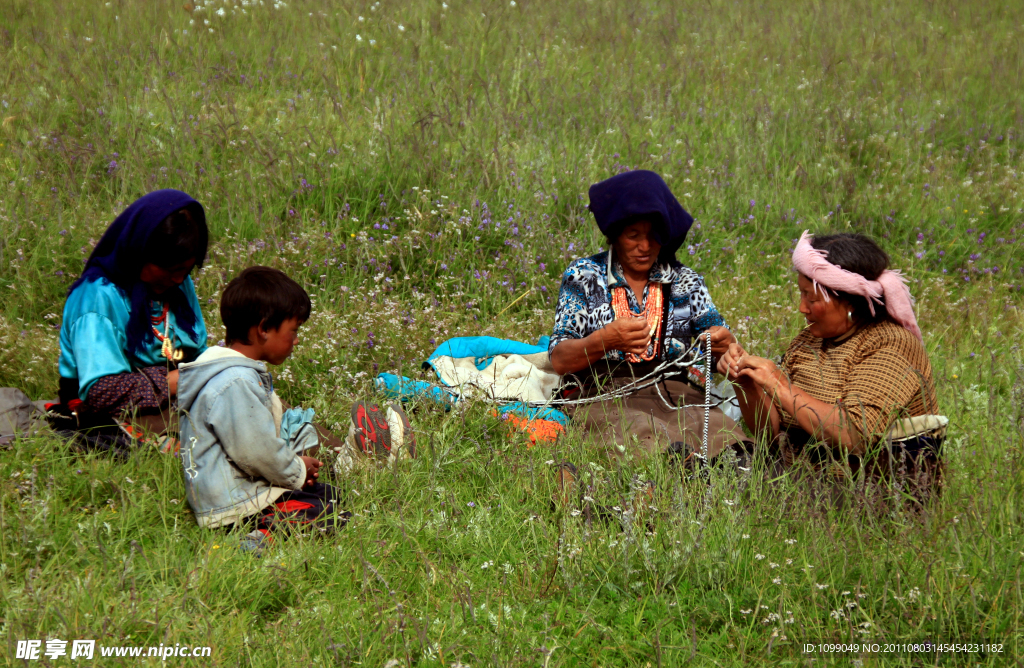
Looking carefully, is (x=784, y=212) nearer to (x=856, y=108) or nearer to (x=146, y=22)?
(x=856, y=108)

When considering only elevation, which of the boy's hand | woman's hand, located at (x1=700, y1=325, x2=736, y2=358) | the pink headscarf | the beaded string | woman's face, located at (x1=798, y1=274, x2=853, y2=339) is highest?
the pink headscarf

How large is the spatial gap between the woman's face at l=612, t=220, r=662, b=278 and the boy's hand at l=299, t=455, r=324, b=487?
172cm

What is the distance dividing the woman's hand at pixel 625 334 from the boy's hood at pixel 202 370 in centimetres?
151

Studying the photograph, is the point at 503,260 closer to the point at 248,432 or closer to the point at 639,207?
the point at 639,207

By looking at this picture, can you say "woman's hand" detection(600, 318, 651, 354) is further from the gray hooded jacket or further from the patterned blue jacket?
the gray hooded jacket

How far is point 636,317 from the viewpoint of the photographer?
3.86 metres

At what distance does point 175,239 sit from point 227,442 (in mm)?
940

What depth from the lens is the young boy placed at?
2779 millimetres

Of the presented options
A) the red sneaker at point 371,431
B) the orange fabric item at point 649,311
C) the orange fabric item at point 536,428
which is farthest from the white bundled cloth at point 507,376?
the red sneaker at point 371,431

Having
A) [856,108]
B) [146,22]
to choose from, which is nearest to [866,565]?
[856,108]

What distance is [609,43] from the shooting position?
826cm

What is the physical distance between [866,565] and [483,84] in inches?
216

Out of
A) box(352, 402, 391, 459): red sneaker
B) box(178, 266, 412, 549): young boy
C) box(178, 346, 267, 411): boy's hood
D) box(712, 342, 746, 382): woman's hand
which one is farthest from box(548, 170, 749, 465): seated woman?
box(178, 346, 267, 411): boy's hood

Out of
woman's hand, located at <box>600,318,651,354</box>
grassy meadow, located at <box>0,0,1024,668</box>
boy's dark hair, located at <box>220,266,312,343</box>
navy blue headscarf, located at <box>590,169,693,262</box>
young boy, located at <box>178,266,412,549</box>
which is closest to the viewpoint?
grassy meadow, located at <box>0,0,1024,668</box>
